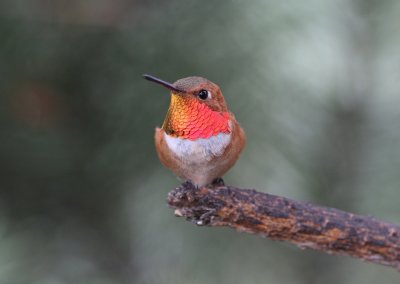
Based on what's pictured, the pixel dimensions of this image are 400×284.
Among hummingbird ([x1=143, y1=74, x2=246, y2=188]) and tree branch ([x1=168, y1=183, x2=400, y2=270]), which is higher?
hummingbird ([x1=143, y1=74, x2=246, y2=188])

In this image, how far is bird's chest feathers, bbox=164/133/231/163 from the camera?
126 cm

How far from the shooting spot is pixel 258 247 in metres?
1.41

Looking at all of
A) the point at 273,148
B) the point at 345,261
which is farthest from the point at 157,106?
the point at 345,261

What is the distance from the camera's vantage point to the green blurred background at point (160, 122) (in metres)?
1.30

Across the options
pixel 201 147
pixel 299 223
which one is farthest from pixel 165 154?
pixel 299 223

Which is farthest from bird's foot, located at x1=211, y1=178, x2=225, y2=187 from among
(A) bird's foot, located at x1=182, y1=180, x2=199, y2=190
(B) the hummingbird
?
(A) bird's foot, located at x1=182, y1=180, x2=199, y2=190

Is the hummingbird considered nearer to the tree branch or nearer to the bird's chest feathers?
the bird's chest feathers

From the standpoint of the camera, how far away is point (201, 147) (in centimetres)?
128

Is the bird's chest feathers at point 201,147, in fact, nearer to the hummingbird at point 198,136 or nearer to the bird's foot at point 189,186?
the hummingbird at point 198,136

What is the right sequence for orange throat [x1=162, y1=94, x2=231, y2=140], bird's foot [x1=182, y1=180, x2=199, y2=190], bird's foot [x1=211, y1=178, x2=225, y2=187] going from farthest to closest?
bird's foot [x1=211, y1=178, x2=225, y2=187], orange throat [x1=162, y1=94, x2=231, y2=140], bird's foot [x1=182, y1=180, x2=199, y2=190]

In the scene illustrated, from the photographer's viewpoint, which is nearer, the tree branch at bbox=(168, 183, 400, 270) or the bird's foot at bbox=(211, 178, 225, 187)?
the tree branch at bbox=(168, 183, 400, 270)

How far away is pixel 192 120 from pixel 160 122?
12cm

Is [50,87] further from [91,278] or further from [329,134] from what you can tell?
[329,134]

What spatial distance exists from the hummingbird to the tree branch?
0.12 metres
